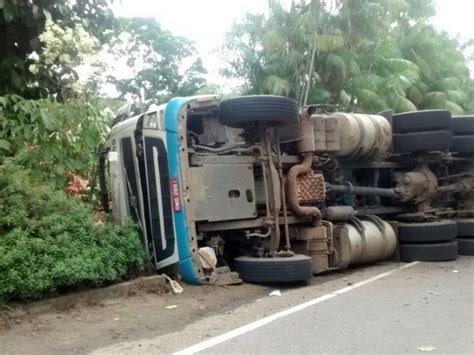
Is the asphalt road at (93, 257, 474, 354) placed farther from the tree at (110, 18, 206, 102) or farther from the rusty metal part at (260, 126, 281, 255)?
the tree at (110, 18, 206, 102)

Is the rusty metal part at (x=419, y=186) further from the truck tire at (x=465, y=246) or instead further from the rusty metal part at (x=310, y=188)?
the rusty metal part at (x=310, y=188)

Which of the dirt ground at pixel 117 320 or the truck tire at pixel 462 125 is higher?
the truck tire at pixel 462 125

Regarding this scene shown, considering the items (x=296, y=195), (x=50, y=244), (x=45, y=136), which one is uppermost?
(x=45, y=136)

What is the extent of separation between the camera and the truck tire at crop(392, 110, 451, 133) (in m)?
8.67

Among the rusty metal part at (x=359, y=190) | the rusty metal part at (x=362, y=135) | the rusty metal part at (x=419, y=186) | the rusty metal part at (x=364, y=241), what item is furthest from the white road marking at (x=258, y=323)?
the rusty metal part at (x=419, y=186)

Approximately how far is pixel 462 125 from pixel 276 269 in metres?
4.97

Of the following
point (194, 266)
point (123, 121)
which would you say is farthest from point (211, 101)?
point (194, 266)

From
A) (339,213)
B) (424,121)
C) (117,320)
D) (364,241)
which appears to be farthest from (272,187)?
(424,121)

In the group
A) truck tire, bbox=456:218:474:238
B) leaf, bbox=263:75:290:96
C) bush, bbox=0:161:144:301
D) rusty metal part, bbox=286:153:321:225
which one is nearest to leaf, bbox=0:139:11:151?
bush, bbox=0:161:144:301

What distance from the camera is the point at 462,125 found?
9641mm

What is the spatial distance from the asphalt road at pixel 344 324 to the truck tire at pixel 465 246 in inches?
101

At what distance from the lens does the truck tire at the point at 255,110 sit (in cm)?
651

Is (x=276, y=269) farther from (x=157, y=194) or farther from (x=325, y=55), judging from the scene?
(x=325, y=55)

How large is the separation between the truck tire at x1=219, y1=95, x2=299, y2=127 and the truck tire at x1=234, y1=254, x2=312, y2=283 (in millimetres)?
1567
